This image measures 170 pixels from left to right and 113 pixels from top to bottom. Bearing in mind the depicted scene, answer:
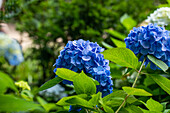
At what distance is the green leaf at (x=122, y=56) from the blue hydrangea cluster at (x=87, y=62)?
0.16 feet

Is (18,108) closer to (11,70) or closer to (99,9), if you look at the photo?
(99,9)

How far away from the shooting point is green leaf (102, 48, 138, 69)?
782 mm

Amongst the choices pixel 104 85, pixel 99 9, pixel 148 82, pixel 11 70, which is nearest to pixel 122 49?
pixel 104 85

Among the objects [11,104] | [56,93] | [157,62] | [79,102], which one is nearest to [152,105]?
[157,62]

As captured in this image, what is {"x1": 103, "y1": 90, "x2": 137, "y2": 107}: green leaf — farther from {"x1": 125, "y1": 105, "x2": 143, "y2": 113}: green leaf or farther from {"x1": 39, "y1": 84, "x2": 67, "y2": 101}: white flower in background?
{"x1": 39, "y1": 84, "x2": 67, "y2": 101}: white flower in background

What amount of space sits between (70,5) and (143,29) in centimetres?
221

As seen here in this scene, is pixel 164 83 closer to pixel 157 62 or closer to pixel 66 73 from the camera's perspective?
pixel 157 62

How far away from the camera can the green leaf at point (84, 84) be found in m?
0.64

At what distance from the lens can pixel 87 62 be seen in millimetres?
792

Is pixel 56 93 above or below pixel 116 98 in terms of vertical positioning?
below

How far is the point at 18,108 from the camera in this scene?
1.23ft

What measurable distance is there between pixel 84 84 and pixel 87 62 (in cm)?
16

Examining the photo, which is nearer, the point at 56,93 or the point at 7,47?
the point at 7,47

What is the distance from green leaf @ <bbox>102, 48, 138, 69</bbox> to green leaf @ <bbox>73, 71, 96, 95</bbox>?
170 mm
